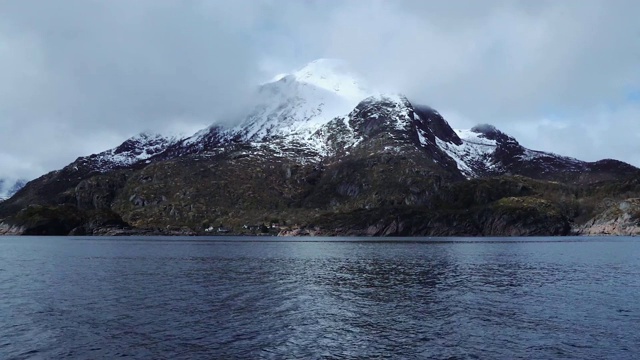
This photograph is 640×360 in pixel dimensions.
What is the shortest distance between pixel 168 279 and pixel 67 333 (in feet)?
135

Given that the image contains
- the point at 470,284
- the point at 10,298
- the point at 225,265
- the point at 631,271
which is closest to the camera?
the point at 10,298

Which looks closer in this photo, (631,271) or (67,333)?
(67,333)

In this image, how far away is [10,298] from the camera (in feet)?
205

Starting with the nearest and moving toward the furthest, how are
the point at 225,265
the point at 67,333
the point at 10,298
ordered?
the point at 67,333
the point at 10,298
the point at 225,265

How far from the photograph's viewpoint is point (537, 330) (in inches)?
1813

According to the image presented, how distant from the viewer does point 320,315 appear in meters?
53.6

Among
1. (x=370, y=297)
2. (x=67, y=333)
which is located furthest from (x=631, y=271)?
(x=67, y=333)

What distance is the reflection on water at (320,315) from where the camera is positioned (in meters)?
39.7

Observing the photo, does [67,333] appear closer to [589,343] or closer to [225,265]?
[589,343]

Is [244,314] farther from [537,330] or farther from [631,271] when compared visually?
[631,271]

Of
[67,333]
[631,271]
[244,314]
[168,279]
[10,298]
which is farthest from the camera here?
[631,271]

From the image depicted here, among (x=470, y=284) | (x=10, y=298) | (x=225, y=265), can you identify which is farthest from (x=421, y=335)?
(x=225, y=265)

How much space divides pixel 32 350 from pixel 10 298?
28.2 meters

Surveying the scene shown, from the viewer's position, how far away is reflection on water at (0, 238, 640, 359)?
39719 millimetres
